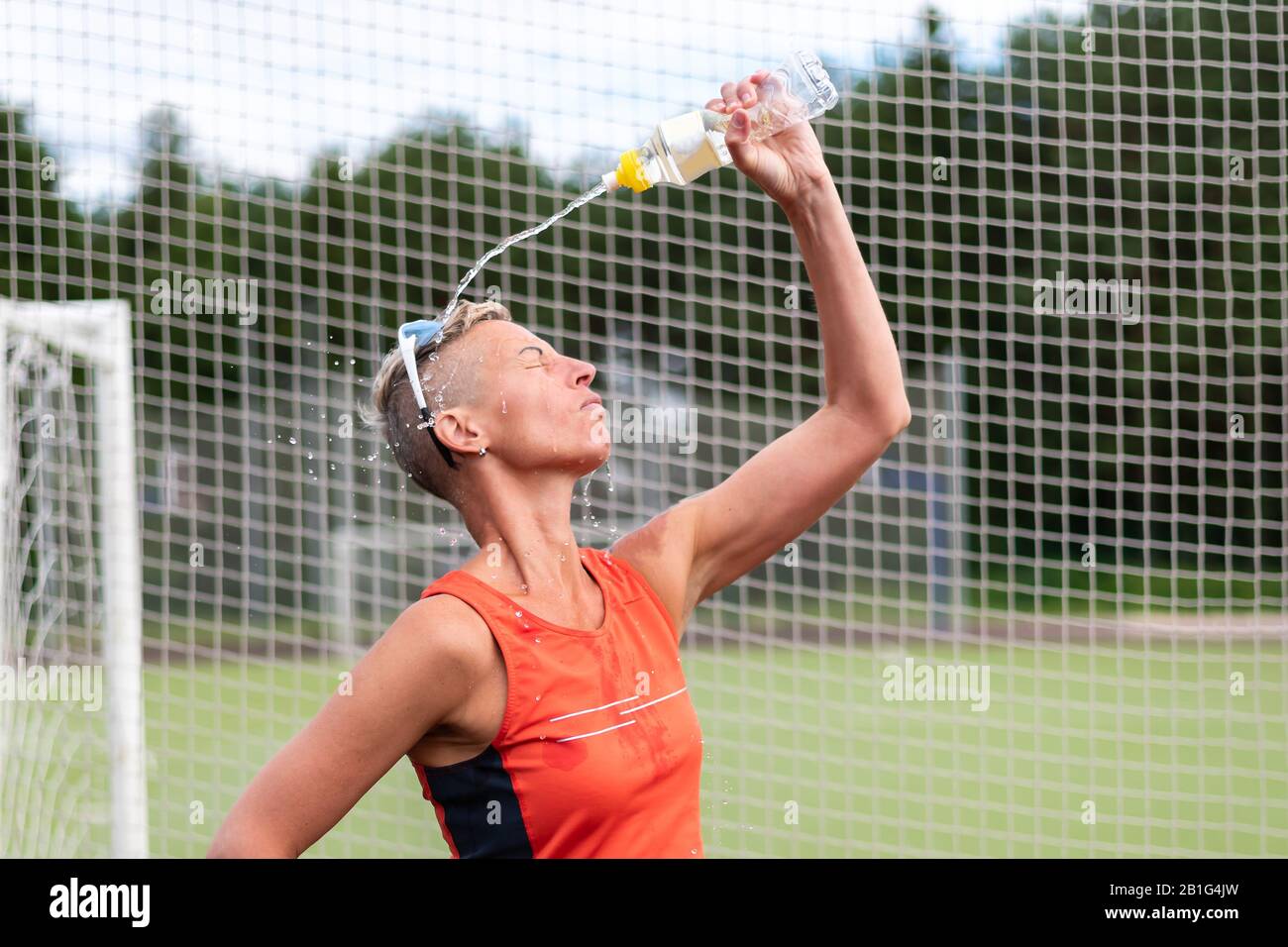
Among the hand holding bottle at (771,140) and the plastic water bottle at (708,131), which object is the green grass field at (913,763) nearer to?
the plastic water bottle at (708,131)

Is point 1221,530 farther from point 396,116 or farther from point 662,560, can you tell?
point 662,560

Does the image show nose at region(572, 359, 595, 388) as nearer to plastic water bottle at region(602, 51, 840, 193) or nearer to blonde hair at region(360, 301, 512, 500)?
blonde hair at region(360, 301, 512, 500)

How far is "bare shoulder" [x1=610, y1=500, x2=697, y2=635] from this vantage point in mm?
1940

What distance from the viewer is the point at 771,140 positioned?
6.28 feet

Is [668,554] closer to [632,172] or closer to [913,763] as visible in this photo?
[632,172]

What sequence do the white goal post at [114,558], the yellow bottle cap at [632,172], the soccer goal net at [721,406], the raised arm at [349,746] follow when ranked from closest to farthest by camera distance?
1. the raised arm at [349,746]
2. the yellow bottle cap at [632,172]
3. the white goal post at [114,558]
4. the soccer goal net at [721,406]

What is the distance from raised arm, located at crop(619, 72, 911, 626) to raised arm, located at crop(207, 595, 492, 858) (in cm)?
45

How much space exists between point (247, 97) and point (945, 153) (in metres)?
10.3

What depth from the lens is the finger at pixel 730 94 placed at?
1805 millimetres
